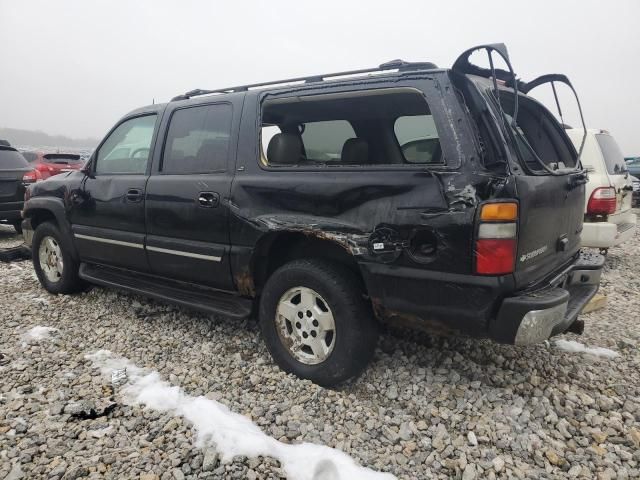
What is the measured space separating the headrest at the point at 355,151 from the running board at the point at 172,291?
4.20 ft

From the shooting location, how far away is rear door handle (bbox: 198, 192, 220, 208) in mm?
3143

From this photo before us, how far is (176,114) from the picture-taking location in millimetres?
3648

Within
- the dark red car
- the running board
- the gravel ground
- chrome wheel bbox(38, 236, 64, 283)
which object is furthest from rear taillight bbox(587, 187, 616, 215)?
the dark red car

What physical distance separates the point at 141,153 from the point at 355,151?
6.02ft

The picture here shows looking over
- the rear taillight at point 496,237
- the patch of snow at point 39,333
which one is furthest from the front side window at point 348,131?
the patch of snow at point 39,333

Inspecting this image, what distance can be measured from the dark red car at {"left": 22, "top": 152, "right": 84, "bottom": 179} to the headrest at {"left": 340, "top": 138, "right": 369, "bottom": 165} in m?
8.69

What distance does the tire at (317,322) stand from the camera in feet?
8.73

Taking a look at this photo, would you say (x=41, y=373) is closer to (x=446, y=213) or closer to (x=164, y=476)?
(x=164, y=476)

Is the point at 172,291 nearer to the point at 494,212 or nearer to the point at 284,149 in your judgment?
the point at 284,149

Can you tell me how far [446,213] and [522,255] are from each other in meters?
0.46

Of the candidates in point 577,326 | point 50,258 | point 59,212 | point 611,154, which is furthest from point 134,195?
point 611,154

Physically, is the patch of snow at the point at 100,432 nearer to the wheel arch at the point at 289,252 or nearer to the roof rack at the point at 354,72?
the wheel arch at the point at 289,252

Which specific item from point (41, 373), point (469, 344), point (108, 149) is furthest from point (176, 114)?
point (469, 344)

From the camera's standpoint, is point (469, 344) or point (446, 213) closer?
point (446, 213)
